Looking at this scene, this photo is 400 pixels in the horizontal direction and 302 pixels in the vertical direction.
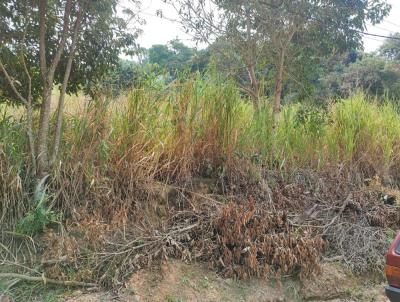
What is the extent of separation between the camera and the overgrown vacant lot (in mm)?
3473

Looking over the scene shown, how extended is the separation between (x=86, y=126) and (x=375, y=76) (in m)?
13.3

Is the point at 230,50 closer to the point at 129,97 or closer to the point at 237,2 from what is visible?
the point at 237,2

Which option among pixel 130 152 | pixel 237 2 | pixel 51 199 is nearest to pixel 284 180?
pixel 130 152

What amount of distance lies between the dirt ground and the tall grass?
2.58 feet

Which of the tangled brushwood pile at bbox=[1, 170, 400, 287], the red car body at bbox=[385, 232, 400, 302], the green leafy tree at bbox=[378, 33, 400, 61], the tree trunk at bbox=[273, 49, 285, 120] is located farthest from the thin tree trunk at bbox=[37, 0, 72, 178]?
the green leafy tree at bbox=[378, 33, 400, 61]

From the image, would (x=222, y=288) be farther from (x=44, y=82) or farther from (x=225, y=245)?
(x=44, y=82)

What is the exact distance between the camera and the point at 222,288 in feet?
11.9

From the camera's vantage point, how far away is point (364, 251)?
4.45 m

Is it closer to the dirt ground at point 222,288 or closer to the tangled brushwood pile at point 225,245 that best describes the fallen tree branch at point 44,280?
the dirt ground at point 222,288

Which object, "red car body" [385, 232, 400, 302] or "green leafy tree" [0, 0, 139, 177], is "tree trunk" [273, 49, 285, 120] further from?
"red car body" [385, 232, 400, 302]

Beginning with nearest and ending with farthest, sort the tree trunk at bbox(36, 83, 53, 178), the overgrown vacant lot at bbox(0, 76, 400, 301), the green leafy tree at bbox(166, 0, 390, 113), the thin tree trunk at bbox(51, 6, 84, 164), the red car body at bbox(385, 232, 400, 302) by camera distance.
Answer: the red car body at bbox(385, 232, 400, 302) < the overgrown vacant lot at bbox(0, 76, 400, 301) < the tree trunk at bbox(36, 83, 53, 178) < the thin tree trunk at bbox(51, 6, 84, 164) < the green leafy tree at bbox(166, 0, 390, 113)

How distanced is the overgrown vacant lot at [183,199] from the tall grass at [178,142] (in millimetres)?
13

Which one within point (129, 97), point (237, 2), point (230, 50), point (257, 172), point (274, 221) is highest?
point (237, 2)

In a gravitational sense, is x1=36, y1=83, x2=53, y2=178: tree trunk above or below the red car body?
above
